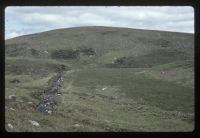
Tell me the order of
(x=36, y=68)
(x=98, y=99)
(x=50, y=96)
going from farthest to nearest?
(x=36, y=68) → (x=98, y=99) → (x=50, y=96)

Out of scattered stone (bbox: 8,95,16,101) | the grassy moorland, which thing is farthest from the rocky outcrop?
scattered stone (bbox: 8,95,16,101)

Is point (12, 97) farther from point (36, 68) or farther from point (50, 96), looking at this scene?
point (36, 68)

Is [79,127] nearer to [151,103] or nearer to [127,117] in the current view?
[127,117]

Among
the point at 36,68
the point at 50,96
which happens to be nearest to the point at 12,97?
the point at 50,96

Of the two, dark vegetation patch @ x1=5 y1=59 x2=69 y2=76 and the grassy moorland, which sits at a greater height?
dark vegetation patch @ x1=5 y1=59 x2=69 y2=76

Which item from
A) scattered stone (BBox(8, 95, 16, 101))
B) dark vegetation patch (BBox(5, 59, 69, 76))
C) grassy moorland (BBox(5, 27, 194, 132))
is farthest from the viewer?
dark vegetation patch (BBox(5, 59, 69, 76))

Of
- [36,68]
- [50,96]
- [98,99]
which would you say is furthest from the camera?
[36,68]

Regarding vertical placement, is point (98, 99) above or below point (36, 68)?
below

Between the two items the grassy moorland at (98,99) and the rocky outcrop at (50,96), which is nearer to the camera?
the grassy moorland at (98,99)

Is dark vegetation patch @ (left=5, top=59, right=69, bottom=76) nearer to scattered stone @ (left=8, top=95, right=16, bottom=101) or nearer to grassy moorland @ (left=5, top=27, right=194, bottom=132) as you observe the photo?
grassy moorland @ (left=5, top=27, right=194, bottom=132)

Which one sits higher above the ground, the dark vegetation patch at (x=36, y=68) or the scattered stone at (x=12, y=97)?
the dark vegetation patch at (x=36, y=68)

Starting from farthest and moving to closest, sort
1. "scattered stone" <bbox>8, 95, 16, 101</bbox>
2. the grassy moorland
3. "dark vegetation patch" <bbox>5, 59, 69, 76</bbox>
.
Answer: "dark vegetation patch" <bbox>5, 59, 69, 76</bbox>, "scattered stone" <bbox>8, 95, 16, 101</bbox>, the grassy moorland

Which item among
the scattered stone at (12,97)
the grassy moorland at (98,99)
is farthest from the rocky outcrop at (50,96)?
the scattered stone at (12,97)

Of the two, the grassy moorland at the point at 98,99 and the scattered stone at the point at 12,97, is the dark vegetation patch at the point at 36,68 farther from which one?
the scattered stone at the point at 12,97
